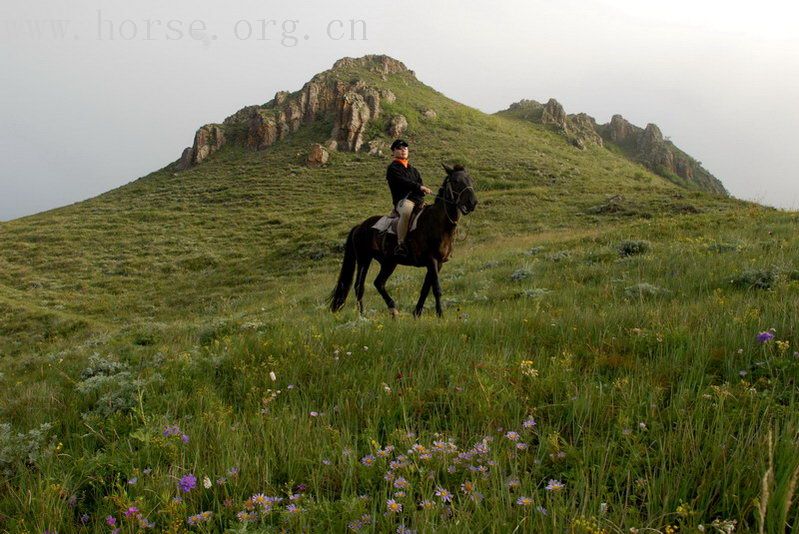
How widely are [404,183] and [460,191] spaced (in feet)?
4.96

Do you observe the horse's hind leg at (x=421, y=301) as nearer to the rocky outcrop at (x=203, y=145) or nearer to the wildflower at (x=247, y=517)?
the wildflower at (x=247, y=517)

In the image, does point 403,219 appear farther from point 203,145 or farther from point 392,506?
point 203,145

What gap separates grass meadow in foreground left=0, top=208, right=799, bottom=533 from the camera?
1.90m

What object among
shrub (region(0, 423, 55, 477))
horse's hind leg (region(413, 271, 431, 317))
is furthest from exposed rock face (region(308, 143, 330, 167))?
shrub (region(0, 423, 55, 477))

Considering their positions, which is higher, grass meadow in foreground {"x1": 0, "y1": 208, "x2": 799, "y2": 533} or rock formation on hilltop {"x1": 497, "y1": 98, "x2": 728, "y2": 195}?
rock formation on hilltop {"x1": 497, "y1": 98, "x2": 728, "y2": 195}

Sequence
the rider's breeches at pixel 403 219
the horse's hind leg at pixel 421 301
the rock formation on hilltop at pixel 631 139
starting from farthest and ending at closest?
the rock formation on hilltop at pixel 631 139, the rider's breeches at pixel 403 219, the horse's hind leg at pixel 421 301

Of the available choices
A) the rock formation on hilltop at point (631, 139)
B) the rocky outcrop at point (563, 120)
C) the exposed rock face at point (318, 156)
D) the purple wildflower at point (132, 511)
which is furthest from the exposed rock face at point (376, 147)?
the purple wildflower at point (132, 511)

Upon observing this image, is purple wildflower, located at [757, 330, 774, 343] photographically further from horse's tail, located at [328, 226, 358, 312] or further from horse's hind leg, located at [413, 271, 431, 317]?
horse's tail, located at [328, 226, 358, 312]

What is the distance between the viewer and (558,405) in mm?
2766

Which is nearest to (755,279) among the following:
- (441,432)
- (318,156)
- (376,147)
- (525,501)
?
(441,432)

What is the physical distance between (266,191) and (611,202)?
36.5m

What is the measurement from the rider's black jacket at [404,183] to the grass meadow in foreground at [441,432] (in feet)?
16.7

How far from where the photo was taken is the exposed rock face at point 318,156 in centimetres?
6153

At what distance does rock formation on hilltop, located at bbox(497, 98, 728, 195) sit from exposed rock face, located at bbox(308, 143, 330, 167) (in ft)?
159
